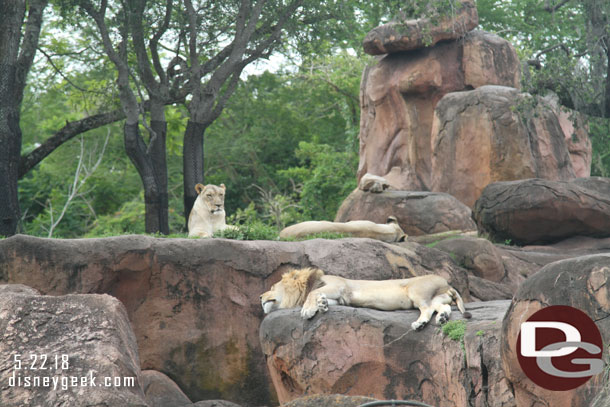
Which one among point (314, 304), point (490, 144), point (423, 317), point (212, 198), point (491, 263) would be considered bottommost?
point (423, 317)

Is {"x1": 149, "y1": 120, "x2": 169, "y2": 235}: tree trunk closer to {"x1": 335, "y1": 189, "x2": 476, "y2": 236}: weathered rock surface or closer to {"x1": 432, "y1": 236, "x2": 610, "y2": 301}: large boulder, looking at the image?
{"x1": 335, "y1": 189, "x2": 476, "y2": 236}: weathered rock surface

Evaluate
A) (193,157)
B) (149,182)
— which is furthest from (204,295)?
(193,157)

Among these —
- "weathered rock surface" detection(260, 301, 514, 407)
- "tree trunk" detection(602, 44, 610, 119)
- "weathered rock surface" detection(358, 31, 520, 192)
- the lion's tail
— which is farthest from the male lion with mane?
"weathered rock surface" detection(358, 31, 520, 192)

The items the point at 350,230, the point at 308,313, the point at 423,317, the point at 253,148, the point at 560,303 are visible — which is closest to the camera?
the point at 560,303

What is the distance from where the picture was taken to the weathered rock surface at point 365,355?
7117 mm

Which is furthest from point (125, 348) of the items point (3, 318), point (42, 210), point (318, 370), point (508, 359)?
point (42, 210)

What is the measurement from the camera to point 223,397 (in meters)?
9.49

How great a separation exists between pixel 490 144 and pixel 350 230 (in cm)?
561

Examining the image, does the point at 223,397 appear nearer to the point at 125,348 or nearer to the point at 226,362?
the point at 226,362

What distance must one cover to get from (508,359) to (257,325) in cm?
441

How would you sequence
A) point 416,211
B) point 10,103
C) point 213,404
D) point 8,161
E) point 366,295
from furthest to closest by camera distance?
point 416,211 → point 10,103 → point 8,161 → point 213,404 → point 366,295

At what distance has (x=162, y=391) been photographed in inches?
351

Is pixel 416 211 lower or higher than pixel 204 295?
higher

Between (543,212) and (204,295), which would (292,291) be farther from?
(543,212)
